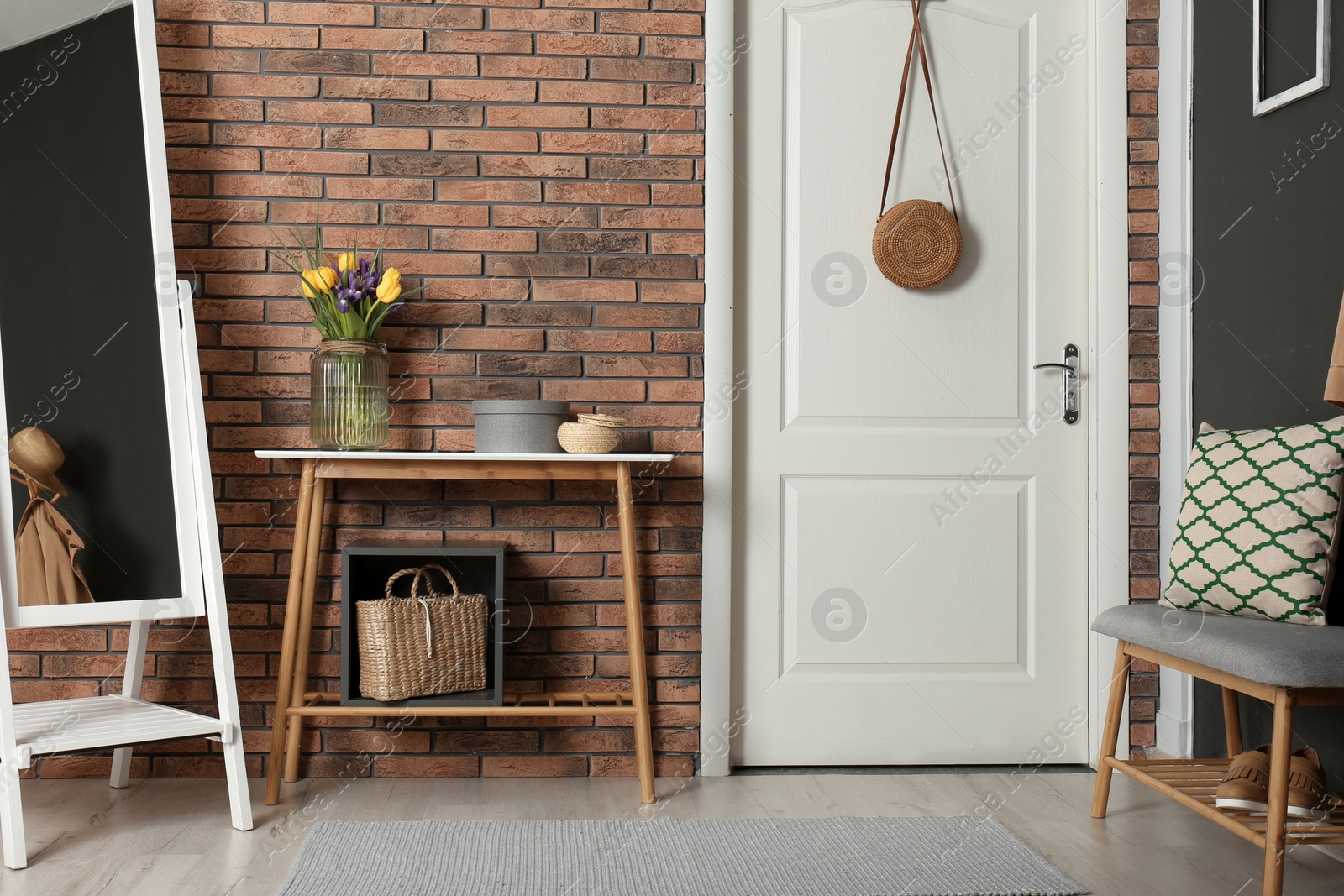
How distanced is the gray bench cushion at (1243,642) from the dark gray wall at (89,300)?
6.72 ft

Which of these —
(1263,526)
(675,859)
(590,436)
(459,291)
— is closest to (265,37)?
(459,291)

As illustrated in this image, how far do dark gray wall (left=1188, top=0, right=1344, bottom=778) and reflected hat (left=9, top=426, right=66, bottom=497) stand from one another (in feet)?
8.01

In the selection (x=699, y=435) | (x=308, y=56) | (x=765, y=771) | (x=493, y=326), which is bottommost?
(x=765, y=771)

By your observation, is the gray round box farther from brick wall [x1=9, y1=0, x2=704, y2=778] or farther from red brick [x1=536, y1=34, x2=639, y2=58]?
red brick [x1=536, y1=34, x2=639, y2=58]

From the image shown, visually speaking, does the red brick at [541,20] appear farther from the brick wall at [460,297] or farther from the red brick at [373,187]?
the red brick at [373,187]

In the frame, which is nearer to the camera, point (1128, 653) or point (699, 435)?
point (1128, 653)

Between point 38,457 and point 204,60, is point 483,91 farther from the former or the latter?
point 38,457

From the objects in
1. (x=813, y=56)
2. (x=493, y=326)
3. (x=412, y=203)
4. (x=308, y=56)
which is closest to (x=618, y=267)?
(x=493, y=326)

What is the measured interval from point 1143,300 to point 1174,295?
7 centimetres

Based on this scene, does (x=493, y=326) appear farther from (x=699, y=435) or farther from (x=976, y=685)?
(x=976, y=685)

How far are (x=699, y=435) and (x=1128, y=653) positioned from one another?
3.55 ft

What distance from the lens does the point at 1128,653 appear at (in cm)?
211

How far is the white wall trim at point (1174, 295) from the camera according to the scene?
8.29ft

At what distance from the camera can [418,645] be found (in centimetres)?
225
